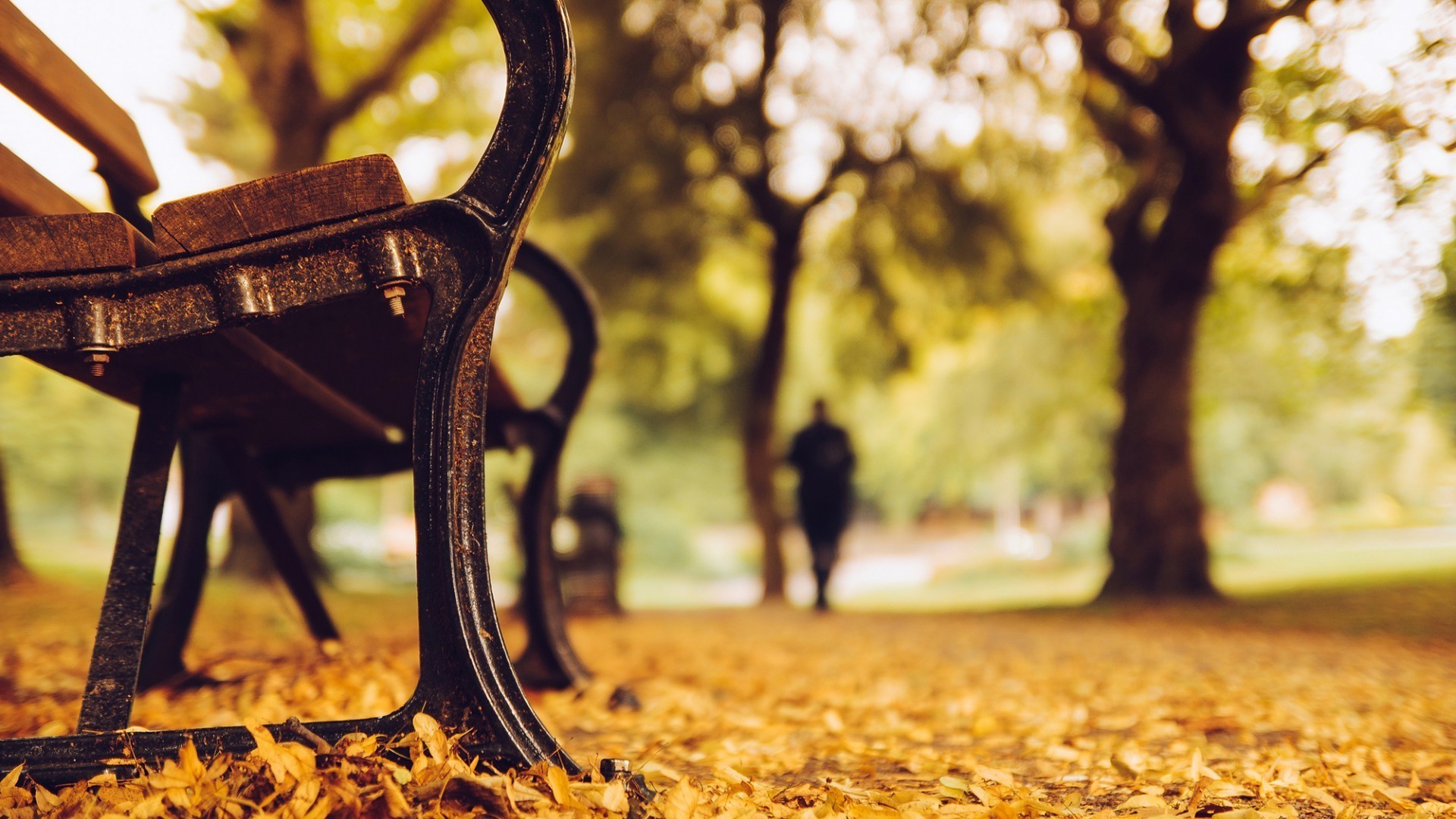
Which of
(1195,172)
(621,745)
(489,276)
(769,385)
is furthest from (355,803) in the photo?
(769,385)

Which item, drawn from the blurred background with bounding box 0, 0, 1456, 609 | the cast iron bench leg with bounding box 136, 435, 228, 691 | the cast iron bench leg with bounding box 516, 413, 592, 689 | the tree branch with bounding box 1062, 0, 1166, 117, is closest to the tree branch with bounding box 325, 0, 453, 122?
the blurred background with bounding box 0, 0, 1456, 609

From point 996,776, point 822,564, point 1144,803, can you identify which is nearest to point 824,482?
point 822,564

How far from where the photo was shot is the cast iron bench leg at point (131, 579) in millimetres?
1626

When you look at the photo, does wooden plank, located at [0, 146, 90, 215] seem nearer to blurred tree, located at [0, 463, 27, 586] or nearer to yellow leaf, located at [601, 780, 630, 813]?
yellow leaf, located at [601, 780, 630, 813]

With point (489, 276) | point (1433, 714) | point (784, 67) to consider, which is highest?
point (784, 67)

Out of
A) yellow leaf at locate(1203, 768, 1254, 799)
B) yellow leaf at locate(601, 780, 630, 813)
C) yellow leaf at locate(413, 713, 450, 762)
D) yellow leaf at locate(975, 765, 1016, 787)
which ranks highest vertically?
yellow leaf at locate(413, 713, 450, 762)

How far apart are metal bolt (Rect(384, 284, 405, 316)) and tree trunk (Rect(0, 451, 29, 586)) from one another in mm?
5620

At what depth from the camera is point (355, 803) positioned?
137 cm

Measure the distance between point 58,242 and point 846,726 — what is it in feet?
7.14

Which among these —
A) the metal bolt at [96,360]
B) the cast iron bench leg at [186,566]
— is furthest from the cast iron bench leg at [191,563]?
the metal bolt at [96,360]

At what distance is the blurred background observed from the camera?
7582 millimetres

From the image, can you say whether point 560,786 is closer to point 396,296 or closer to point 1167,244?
point 396,296

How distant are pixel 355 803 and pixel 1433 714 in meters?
3.28

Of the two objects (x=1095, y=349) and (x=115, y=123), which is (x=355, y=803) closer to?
(x=115, y=123)
